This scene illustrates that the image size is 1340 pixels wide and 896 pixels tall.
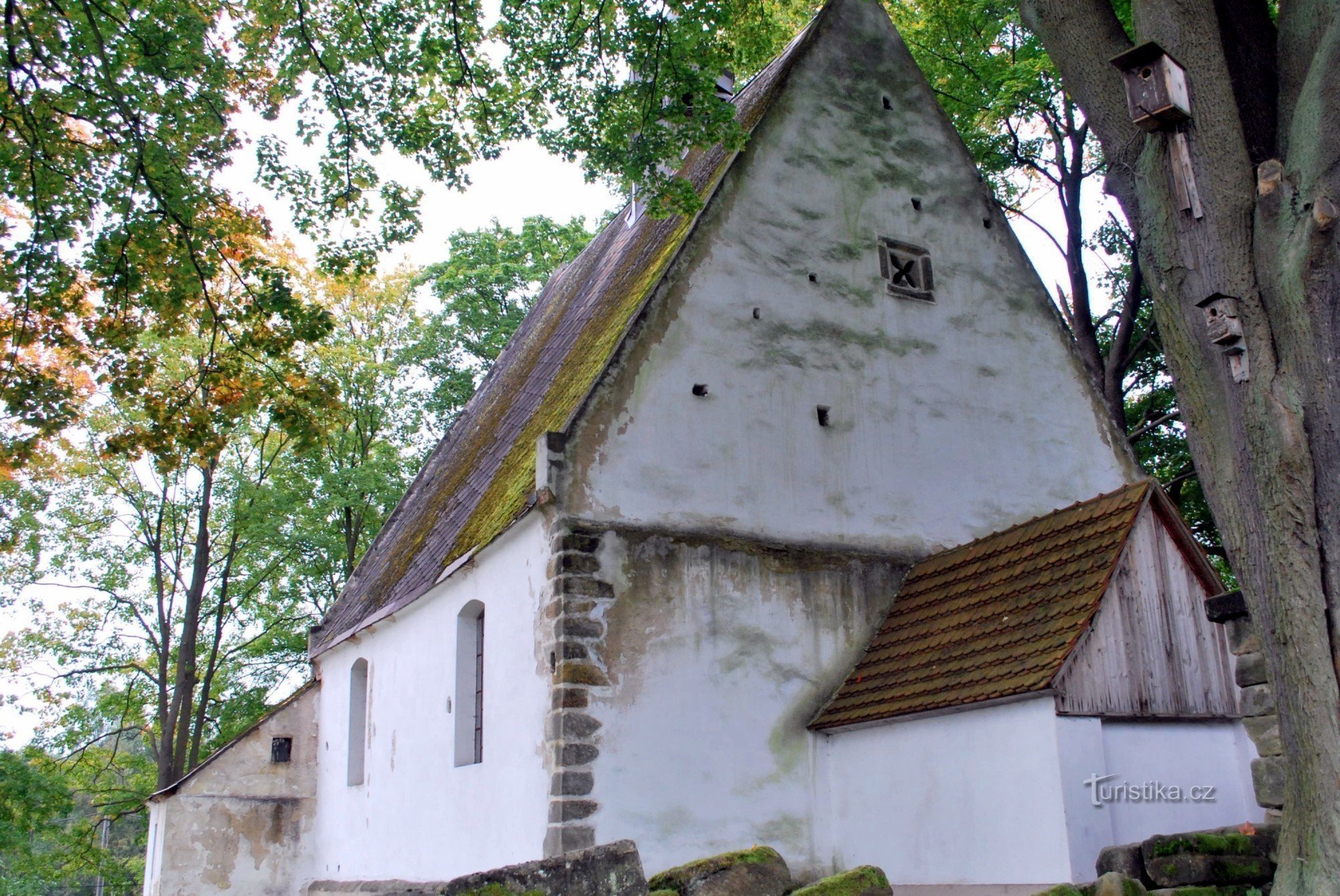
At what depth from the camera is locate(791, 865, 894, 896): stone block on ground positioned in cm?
568

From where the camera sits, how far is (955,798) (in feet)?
29.3

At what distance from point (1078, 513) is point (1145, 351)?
415 inches

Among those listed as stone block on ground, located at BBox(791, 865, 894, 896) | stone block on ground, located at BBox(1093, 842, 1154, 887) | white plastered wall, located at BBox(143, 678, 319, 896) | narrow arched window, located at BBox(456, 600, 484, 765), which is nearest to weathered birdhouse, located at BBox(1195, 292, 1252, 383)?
stone block on ground, located at BBox(1093, 842, 1154, 887)

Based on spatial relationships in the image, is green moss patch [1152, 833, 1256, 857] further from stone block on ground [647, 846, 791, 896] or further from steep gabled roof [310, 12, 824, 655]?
steep gabled roof [310, 12, 824, 655]

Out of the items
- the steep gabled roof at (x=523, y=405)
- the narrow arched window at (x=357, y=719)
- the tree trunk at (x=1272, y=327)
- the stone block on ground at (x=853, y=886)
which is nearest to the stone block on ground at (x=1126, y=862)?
the tree trunk at (x=1272, y=327)

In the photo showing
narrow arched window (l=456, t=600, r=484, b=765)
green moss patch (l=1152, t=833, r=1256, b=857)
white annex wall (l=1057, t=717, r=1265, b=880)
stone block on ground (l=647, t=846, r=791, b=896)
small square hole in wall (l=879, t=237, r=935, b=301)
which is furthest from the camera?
small square hole in wall (l=879, t=237, r=935, b=301)

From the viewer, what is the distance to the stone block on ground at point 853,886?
5.68m

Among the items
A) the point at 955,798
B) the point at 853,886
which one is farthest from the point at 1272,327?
the point at 955,798

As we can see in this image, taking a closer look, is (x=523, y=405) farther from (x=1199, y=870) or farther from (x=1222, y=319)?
(x=1199, y=870)

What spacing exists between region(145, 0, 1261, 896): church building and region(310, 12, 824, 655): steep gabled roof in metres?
0.12

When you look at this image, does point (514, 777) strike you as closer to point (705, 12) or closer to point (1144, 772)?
point (1144, 772)

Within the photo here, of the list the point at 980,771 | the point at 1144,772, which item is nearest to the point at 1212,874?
the point at 1144,772

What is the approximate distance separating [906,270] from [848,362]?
145 cm

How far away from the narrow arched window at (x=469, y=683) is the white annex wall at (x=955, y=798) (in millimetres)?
3410
